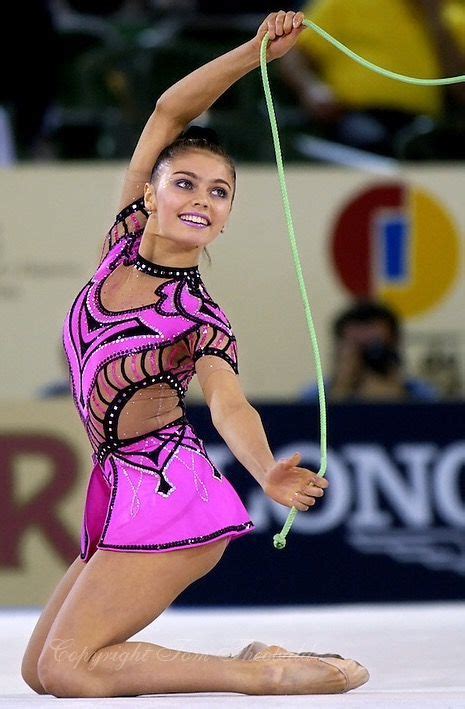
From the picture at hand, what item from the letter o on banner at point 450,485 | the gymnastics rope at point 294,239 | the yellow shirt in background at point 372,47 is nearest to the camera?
the gymnastics rope at point 294,239

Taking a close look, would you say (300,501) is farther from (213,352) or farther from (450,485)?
(450,485)

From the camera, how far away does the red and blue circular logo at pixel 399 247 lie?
589 cm

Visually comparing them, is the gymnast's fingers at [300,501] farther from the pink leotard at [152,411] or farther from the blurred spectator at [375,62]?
the blurred spectator at [375,62]

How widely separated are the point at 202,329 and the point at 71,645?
0.73m

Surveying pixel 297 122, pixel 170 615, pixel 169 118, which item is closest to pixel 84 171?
pixel 297 122

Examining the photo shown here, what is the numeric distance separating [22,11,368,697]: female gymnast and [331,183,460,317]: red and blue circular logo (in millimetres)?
2841

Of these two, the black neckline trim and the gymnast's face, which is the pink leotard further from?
the gymnast's face

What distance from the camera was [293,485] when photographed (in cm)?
255

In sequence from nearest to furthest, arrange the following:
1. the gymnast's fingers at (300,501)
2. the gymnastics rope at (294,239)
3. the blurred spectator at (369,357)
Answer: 1. the gymnast's fingers at (300,501)
2. the gymnastics rope at (294,239)
3. the blurred spectator at (369,357)

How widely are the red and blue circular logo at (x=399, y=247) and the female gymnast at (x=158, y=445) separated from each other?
2841 mm

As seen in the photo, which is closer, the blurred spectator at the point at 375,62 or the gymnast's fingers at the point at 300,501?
the gymnast's fingers at the point at 300,501

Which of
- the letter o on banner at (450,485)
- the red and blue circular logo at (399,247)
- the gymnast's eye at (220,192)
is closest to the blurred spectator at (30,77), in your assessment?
the red and blue circular logo at (399,247)

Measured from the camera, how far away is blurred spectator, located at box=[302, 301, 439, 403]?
5.48 metres

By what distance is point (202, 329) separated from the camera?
2906 mm
